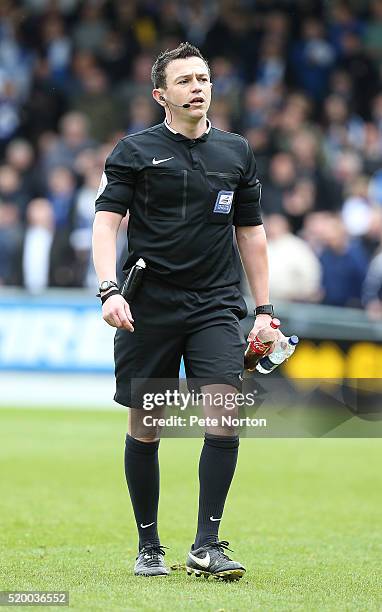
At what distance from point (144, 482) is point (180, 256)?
1.10m

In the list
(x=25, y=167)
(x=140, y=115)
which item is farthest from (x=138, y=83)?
(x=25, y=167)

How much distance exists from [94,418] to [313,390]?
2462mm

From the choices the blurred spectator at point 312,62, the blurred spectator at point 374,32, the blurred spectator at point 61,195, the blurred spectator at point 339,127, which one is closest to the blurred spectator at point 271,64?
the blurred spectator at point 312,62

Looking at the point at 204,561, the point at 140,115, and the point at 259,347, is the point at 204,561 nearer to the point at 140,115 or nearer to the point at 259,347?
the point at 259,347

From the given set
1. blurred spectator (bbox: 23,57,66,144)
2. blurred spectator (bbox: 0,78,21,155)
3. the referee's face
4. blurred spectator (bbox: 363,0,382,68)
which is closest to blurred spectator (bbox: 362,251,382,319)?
blurred spectator (bbox: 23,57,66,144)

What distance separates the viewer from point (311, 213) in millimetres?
17906

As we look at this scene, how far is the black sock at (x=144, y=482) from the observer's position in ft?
21.2

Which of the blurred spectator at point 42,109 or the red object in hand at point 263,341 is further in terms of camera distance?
the blurred spectator at point 42,109

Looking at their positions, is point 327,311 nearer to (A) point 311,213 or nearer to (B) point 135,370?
(A) point 311,213

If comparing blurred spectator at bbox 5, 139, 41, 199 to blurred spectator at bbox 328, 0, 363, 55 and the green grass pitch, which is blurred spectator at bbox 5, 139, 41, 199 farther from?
blurred spectator at bbox 328, 0, 363, 55

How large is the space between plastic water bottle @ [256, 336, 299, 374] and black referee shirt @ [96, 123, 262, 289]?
0.43m

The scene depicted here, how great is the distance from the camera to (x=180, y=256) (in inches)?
249

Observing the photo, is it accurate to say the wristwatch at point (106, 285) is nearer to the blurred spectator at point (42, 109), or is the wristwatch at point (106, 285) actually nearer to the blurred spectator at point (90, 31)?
the blurred spectator at point (42, 109)

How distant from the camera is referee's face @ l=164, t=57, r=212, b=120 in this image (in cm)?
630
